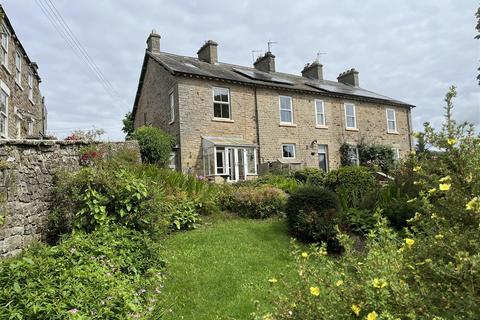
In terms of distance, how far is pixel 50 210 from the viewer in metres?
7.57

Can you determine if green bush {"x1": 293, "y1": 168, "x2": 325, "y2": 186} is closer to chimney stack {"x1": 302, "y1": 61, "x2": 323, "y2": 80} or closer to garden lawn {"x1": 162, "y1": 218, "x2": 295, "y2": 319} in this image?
garden lawn {"x1": 162, "y1": 218, "x2": 295, "y2": 319}

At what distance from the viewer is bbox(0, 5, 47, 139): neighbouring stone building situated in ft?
50.1

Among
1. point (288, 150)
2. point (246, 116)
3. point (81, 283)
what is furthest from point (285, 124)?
point (81, 283)

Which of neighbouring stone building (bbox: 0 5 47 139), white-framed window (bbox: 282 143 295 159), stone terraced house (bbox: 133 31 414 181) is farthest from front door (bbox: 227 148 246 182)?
neighbouring stone building (bbox: 0 5 47 139)

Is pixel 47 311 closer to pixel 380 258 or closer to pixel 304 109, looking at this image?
pixel 380 258

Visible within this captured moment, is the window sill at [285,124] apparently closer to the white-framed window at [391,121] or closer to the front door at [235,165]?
the front door at [235,165]

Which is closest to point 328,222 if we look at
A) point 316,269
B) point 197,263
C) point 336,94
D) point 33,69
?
point 197,263

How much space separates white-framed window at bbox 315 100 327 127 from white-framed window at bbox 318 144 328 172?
4.61ft

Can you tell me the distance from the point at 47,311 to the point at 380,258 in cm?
310

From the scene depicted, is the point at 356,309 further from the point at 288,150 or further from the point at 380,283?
the point at 288,150

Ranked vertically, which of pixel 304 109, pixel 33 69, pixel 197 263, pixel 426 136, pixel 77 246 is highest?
pixel 33 69

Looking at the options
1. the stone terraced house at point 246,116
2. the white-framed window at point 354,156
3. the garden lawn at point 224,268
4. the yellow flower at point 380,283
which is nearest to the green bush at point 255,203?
the garden lawn at point 224,268

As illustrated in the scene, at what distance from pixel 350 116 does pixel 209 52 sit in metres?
10.3

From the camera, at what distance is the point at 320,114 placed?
2422 cm
